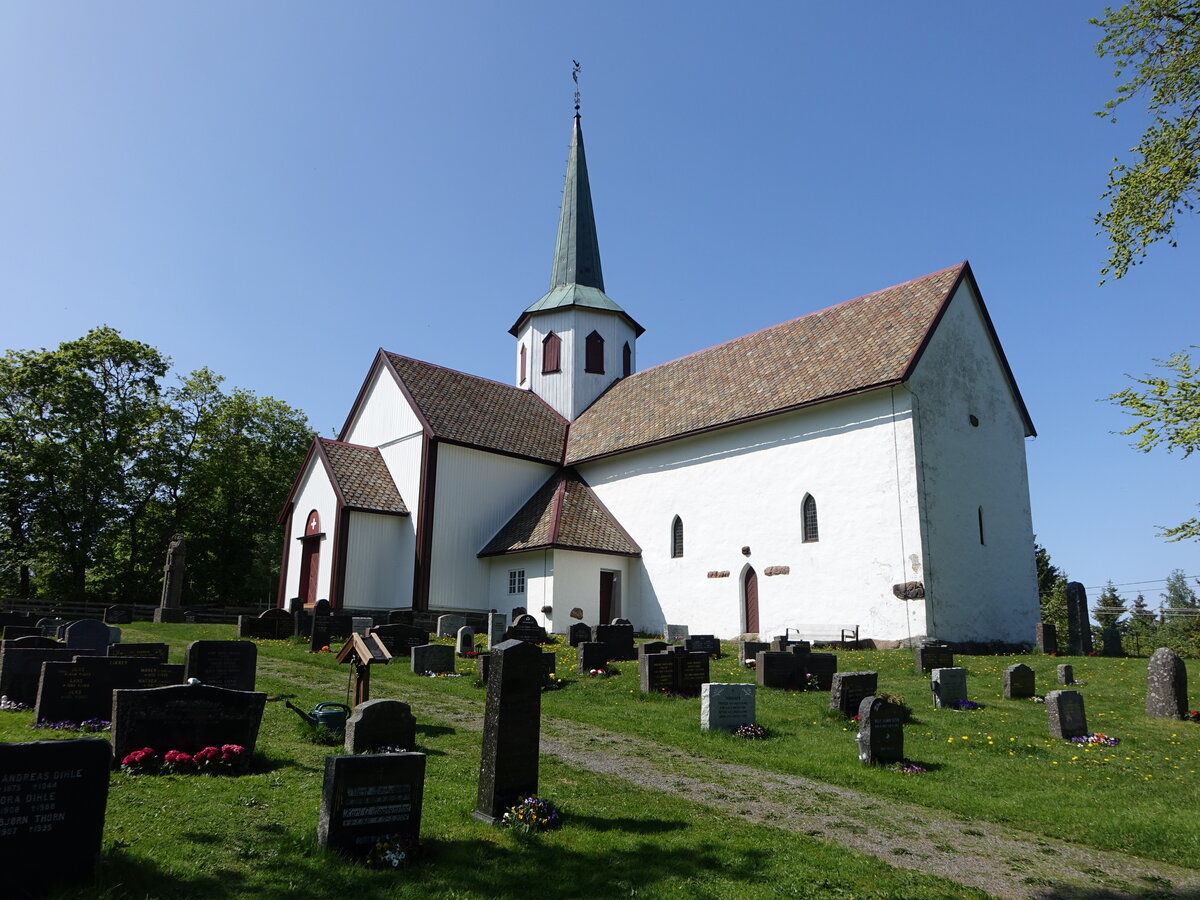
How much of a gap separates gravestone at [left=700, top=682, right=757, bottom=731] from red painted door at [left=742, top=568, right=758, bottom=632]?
1310cm

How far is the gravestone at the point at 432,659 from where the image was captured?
55.8 feet

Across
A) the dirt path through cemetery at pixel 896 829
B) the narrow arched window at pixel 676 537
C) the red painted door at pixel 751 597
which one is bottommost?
the dirt path through cemetery at pixel 896 829

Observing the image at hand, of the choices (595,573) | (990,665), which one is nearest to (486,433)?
(595,573)

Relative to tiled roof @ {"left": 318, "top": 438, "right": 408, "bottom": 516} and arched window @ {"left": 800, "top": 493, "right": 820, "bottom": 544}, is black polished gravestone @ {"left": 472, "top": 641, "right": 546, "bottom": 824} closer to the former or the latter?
arched window @ {"left": 800, "top": 493, "right": 820, "bottom": 544}

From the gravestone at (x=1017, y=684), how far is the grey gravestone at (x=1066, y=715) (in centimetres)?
298

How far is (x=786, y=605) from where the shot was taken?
24.2m

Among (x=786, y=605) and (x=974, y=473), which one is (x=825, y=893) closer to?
(x=786, y=605)

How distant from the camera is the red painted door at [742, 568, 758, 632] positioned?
2530 cm

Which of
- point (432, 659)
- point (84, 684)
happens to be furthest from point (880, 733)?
point (84, 684)

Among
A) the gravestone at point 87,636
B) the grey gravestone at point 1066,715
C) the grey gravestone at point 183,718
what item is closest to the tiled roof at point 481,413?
the gravestone at point 87,636

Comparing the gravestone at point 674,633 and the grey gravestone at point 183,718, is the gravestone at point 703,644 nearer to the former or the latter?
the gravestone at point 674,633

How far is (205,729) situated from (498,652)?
3.30 m

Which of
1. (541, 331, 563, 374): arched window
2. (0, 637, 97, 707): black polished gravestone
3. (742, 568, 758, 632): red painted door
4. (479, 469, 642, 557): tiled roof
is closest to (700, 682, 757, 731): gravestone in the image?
(0, 637, 97, 707): black polished gravestone

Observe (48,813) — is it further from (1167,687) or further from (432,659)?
(1167,687)
